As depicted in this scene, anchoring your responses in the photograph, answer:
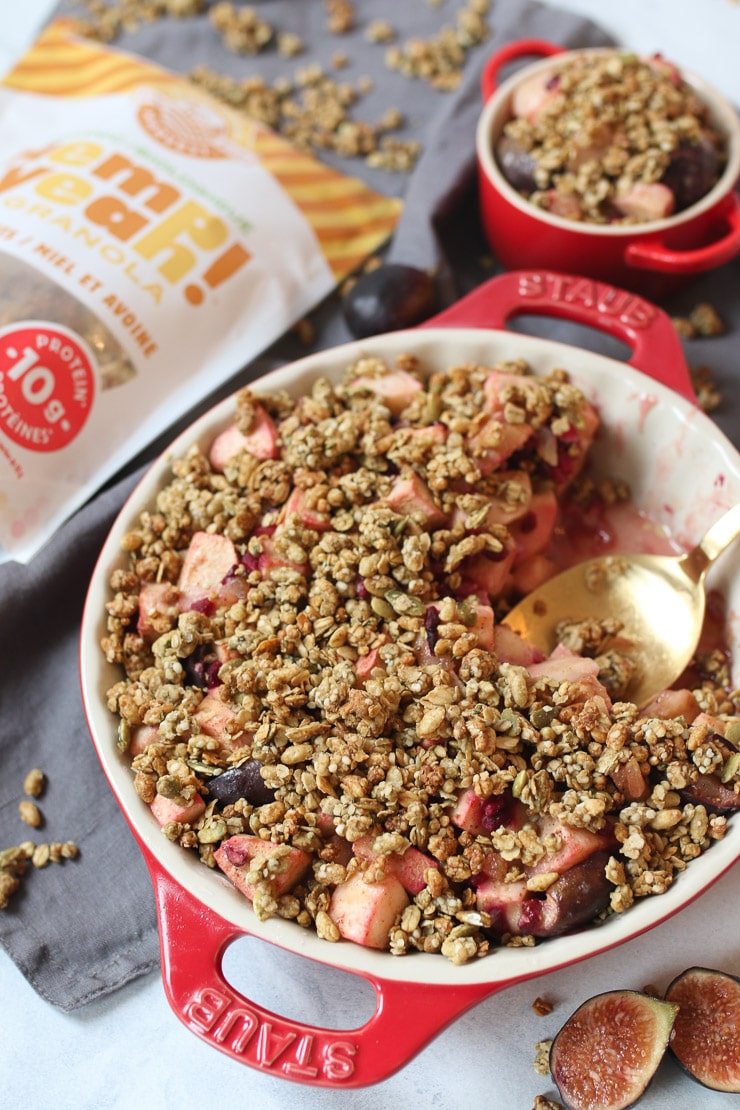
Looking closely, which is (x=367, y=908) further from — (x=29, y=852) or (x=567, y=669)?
(x=29, y=852)

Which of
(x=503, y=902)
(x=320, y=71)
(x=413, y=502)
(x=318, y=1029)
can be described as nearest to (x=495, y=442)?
(x=413, y=502)

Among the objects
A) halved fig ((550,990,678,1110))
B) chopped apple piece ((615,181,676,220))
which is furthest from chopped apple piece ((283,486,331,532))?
chopped apple piece ((615,181,676,220))

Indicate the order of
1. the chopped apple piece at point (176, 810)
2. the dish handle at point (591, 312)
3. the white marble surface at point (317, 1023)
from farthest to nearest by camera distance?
the dish handle at point (591, 312), the white marble surface at point (317, 1023), the chopped apple piece at point (176, 810)

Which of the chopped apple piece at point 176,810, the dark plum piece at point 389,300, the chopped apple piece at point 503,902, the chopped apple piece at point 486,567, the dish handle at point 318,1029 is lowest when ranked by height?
the dish handle at point 318,1029

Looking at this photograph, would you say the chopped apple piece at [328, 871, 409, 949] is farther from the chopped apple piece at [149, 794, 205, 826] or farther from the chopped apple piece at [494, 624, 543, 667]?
the chopped apple piece at [494, 624, 543, 667]

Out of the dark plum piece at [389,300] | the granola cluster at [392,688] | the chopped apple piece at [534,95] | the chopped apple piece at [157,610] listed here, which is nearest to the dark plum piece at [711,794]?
the granola cluster at [392,688]

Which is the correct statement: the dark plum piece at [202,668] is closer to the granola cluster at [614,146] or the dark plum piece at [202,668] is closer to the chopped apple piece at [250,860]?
the chopped apple piece at [250,860]

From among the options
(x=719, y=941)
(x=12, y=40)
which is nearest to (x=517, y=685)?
(x=719, y=941)
